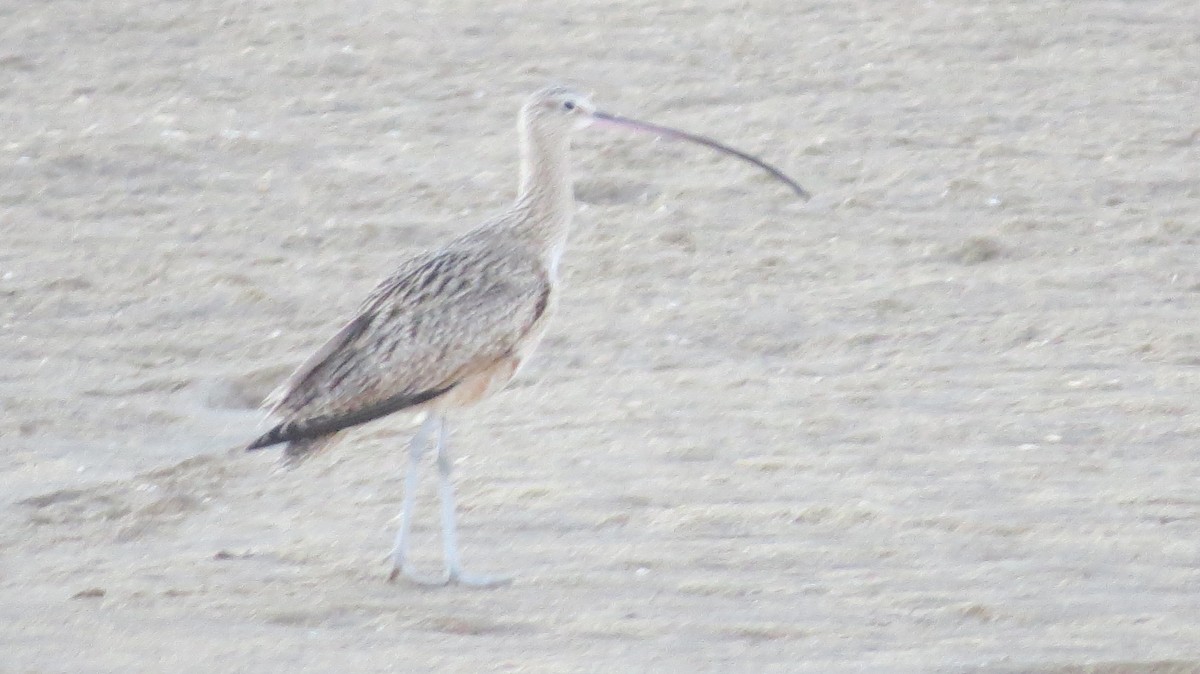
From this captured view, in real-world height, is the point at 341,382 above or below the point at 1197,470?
above

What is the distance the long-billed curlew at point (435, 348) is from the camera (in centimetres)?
692

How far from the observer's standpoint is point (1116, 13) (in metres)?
12.7

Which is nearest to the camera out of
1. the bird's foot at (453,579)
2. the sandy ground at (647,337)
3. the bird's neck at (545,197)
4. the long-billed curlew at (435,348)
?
the sandy ground at (647,337)

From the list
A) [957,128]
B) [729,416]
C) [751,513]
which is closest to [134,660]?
[751,513]

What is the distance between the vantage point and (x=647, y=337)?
927 cm

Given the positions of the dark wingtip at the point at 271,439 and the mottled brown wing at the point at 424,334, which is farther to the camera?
the mottled brown wing at the point at 424,334

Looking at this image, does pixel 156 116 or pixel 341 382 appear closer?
pixel 341 382

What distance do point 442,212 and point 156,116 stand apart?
2.18 meters

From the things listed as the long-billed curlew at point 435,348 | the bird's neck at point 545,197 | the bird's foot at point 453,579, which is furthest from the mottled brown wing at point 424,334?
the bird's foot at point 453,579

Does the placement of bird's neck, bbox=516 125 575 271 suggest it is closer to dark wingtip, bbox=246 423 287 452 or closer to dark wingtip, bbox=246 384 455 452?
dark wingtip, bbox=246 384 455 452

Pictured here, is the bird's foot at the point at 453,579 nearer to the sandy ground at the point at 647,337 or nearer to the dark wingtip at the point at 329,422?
the sandy ground at the point at 647,337

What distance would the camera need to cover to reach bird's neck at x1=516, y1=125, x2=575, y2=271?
7.61 metres

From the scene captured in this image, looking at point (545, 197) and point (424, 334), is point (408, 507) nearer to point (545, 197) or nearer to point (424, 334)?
point (424, 334)

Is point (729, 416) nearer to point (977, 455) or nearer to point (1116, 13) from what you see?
point (977, 455)
